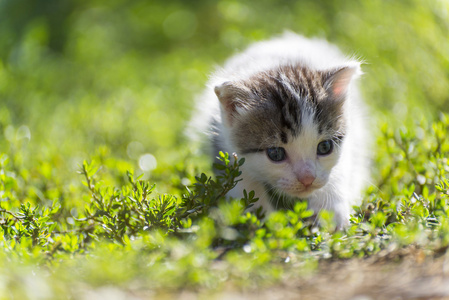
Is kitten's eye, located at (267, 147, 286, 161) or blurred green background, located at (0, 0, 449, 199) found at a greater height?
blurred green background, located at (0, 0, 449, 199)

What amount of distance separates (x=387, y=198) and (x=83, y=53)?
4.41 metres

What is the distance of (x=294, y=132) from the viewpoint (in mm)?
2174

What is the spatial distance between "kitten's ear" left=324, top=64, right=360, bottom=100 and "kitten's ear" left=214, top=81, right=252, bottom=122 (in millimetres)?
424

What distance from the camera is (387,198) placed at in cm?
232

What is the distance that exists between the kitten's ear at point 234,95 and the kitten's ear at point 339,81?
42 cm

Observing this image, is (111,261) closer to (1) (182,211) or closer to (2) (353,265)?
(1) (182,211)

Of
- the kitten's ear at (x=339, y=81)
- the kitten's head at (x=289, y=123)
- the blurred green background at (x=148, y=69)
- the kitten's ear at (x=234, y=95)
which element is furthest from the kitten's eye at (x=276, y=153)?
the blurred green background at (x=148, y=69)

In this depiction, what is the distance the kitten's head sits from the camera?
219 cm

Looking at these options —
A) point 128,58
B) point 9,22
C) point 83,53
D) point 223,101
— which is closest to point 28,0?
point 9,22

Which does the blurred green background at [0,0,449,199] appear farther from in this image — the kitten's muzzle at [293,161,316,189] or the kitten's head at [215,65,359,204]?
the kitten's muzzle at [293,161,316,189]

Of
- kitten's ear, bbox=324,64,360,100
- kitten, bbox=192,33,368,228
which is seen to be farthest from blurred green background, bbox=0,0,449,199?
kitten's ear, bbox=324,64,360,100

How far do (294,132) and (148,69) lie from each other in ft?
12.3

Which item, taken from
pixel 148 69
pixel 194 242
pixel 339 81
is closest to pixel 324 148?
pixel 339 81

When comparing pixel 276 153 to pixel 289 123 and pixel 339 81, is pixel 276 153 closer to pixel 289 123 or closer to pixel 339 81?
pixel 289 123
